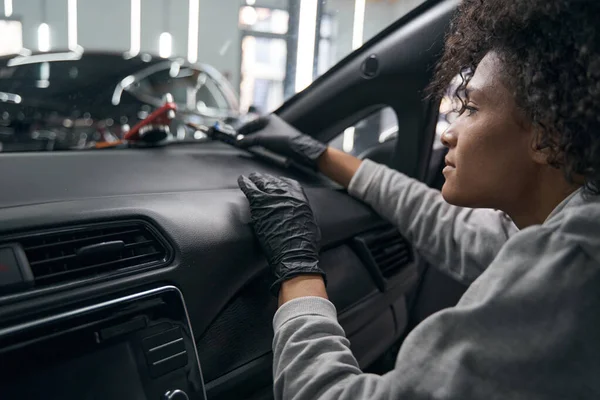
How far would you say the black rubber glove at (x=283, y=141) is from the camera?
1.64 metres

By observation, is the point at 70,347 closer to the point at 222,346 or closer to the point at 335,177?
the point at 222,346

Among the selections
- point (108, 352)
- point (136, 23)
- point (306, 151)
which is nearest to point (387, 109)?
point (306, 151)

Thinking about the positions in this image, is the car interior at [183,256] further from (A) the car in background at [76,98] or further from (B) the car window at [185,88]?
(B) the car window at [185,88]

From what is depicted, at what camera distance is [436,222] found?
4.87 ft

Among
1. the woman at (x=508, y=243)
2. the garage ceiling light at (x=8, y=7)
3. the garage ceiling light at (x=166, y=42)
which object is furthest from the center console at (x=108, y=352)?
the garage ceiling light at (x=166, y=42)

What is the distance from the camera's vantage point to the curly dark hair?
77 centimetres

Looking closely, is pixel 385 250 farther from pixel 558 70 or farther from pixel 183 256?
pixel 558 70

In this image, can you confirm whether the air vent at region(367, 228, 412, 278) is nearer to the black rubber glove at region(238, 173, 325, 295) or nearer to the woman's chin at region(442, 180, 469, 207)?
the black rubber glove at region(238, 173, 325, 295)

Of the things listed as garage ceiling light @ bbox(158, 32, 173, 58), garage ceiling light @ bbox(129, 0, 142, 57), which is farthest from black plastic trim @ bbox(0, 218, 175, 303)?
garage ceiling light @ bbox(129, 0, 142, 57)

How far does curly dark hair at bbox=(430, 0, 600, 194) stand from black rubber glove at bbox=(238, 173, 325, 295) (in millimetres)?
500

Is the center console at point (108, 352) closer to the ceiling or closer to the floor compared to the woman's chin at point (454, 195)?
closer to the floor

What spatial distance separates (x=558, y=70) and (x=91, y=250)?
2.56ft

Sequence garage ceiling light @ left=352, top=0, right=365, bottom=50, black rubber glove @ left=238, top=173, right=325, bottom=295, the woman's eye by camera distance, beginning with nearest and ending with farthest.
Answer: the woman's eye, black rubber glove @ left=238, top=173, right=325, bottom=295, garage ceiling light @ left=352, top=0, right=365, bottom=50

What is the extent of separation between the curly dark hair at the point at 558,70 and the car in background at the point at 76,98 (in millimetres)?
1104
